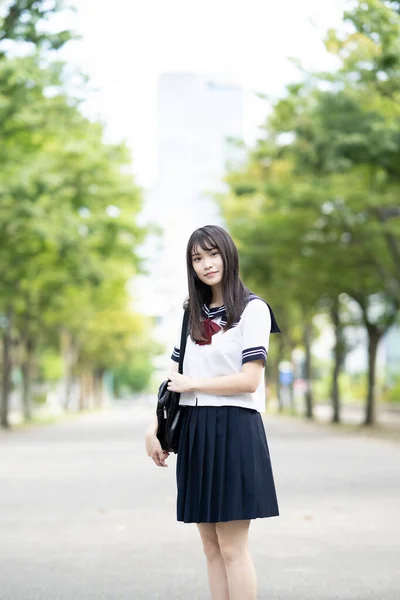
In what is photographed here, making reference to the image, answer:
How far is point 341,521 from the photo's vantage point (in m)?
9.30

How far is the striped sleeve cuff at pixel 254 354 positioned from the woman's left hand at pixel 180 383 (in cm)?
21

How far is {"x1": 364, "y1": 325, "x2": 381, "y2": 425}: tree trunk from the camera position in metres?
30.9

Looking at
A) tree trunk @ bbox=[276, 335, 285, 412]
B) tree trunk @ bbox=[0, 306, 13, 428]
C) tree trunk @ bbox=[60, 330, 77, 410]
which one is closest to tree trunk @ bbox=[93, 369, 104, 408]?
tree trunk @ bbox=[60, 330, 77, 410]

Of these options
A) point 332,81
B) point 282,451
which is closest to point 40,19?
point 332,81

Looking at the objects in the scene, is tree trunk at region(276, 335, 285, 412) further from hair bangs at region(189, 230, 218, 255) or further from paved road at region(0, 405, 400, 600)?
hair bangs at region(189, 230, 218, 255)

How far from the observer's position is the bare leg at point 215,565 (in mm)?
4238

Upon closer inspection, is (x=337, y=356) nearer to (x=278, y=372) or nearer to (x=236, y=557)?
(x=278, y=372)

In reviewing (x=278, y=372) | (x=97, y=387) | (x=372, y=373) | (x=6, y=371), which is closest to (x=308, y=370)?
(x=372, y=373)

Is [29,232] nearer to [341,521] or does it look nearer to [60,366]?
[341,521]

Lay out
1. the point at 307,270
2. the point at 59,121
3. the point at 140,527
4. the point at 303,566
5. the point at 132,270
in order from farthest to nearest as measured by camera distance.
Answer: the point at 132,270 < the point at 307,270 < the point at 59,121 < the point at 140,527 < the point at 303,566

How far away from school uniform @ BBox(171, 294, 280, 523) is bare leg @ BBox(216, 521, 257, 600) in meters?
0.08

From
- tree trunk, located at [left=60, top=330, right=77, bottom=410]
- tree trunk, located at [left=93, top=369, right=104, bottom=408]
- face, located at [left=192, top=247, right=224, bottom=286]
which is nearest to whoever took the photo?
face, located at [left=192, top=247, right=224, bottom=286]

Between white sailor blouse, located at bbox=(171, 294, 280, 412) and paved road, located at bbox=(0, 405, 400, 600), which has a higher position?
white sailor blouse, located at bbox=(171, 294, 280, 412)

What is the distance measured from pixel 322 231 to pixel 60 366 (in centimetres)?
3899
